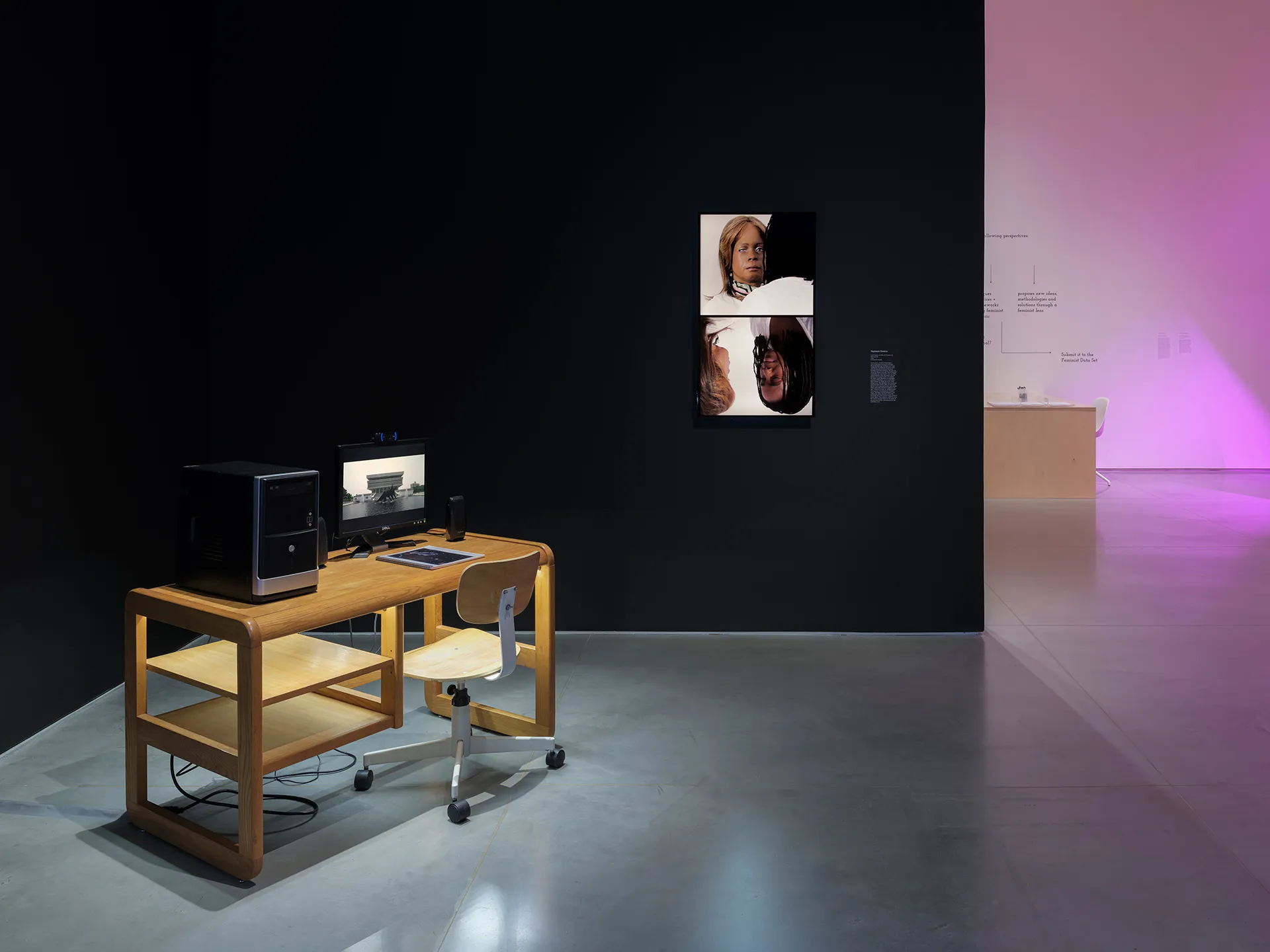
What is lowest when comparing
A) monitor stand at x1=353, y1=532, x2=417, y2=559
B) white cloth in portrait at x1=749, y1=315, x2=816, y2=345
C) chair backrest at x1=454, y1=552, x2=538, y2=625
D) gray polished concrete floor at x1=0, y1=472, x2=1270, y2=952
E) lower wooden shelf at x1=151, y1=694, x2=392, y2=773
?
gray polished concrete floor at x1=0, y1=472, x2=1270, y2=952

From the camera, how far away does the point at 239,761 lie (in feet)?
8.88

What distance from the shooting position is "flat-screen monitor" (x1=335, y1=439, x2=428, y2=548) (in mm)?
3703

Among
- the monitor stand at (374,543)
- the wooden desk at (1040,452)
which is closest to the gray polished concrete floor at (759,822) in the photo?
the monitor stand at (374,543)

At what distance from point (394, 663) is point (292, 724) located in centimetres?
35

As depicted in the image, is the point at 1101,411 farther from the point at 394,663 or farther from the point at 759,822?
the point at 394,663

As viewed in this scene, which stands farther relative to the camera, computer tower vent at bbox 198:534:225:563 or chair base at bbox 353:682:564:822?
chair base at bbox 353:682:564:822

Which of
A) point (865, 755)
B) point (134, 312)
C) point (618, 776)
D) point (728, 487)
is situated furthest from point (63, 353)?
point (865, 755)

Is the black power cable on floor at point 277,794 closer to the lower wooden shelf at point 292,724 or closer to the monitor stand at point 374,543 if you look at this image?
the lower wooden shelf at point 292,724

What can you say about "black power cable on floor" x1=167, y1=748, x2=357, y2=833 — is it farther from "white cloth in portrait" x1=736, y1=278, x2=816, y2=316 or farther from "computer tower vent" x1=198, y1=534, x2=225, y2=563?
"white cloth in portrait" x1=736, y1=278, x2=816, y2=316

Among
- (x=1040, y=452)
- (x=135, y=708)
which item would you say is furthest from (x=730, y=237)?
(x=1040, y=452)

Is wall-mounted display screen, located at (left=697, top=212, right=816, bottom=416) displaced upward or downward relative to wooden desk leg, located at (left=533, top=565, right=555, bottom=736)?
upward

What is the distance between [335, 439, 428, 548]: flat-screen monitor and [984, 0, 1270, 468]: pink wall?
939 centimetres

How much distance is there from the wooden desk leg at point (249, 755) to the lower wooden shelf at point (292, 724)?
66 millimetres

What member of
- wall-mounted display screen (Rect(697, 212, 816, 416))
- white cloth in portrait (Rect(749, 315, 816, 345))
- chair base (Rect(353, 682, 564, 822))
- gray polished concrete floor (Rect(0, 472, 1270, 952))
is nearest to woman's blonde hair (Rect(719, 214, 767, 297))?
wall-mounted display screen (Rect(697, 212, 816, 416))
